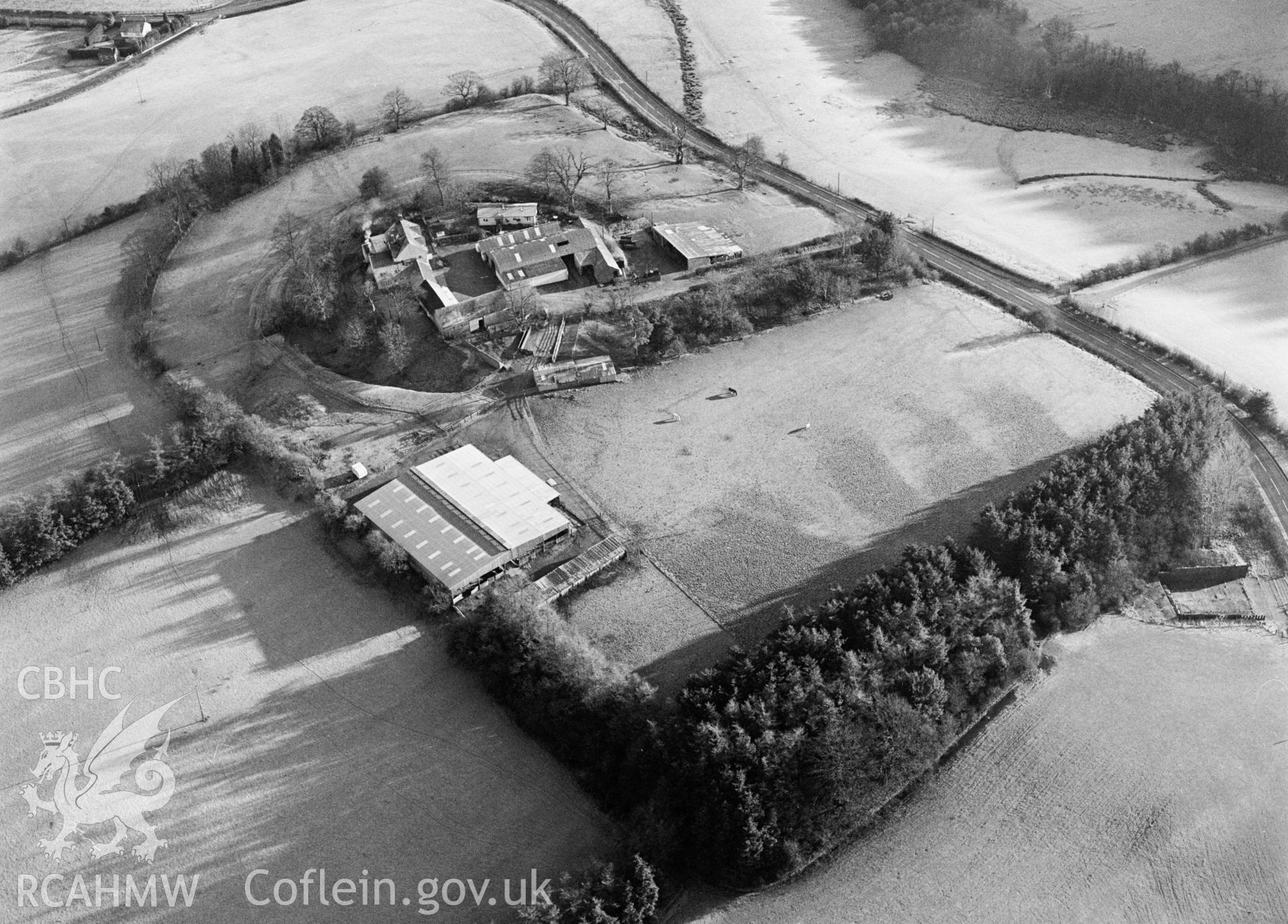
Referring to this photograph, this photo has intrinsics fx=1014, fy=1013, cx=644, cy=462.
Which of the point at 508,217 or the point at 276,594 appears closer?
the point at 276,594

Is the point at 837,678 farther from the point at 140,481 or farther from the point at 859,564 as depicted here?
the point at 140,481

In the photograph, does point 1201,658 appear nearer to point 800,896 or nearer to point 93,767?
point 800,896

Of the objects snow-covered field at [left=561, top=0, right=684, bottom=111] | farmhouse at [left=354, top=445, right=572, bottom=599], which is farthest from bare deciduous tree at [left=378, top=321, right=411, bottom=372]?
snow-covered field at [left=561, top=0, right=684, bottom=111]

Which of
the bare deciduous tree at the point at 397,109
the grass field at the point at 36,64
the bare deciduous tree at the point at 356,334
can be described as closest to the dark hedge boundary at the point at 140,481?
the bare deciduous tree at the point at 356,334

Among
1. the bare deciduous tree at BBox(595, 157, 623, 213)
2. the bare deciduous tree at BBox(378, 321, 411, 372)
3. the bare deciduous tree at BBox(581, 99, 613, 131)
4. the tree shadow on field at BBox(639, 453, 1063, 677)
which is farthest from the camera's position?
the bare deciduous tree at BBox(581, 99, 613, 131)

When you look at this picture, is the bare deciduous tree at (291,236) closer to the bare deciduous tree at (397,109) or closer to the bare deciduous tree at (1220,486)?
the bare deciduous tree at (397,109)

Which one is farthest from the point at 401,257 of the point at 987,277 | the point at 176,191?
the point at 987,277

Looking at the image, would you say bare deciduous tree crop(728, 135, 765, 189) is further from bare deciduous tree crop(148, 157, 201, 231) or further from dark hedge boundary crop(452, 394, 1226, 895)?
bare deciduous tree crop(148, 157, 201, 231)
